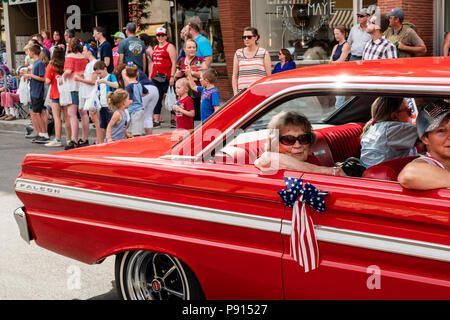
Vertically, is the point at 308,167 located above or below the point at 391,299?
above

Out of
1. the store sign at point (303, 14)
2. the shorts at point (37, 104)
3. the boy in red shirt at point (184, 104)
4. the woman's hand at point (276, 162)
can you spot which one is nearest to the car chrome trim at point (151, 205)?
the woman's hand at point (276, 162)

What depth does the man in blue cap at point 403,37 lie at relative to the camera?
966 centimetres

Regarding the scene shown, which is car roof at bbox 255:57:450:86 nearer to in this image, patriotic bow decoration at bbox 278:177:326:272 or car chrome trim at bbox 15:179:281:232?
patriotic bow decoration at bbox 278:177:326:272

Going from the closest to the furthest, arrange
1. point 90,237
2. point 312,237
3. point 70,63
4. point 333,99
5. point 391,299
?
1. point 391,299
2. point 312,237
3. point 90,237
4. point 333,99
5. point 70,63

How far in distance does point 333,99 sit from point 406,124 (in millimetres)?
1785

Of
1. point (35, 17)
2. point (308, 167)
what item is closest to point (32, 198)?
point (308, 167)

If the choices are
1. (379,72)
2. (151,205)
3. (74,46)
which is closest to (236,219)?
(151,205)

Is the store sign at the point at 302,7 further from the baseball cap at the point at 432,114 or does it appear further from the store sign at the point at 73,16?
the baseball cap at the point at 432,114

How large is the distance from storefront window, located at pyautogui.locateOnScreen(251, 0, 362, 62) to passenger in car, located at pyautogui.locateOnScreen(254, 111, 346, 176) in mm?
10890

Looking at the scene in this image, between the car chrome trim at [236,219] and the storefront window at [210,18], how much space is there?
13019 millimetres

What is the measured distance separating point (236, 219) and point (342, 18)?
37.9 feet

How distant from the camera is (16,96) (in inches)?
611

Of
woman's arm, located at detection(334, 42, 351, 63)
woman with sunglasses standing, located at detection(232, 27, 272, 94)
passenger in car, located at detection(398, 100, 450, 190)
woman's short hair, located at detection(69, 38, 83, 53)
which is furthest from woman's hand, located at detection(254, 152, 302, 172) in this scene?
woman's arm, located at detection(334, 42, 351, 63)

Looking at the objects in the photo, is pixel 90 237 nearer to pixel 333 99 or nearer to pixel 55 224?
pixel 55 224
